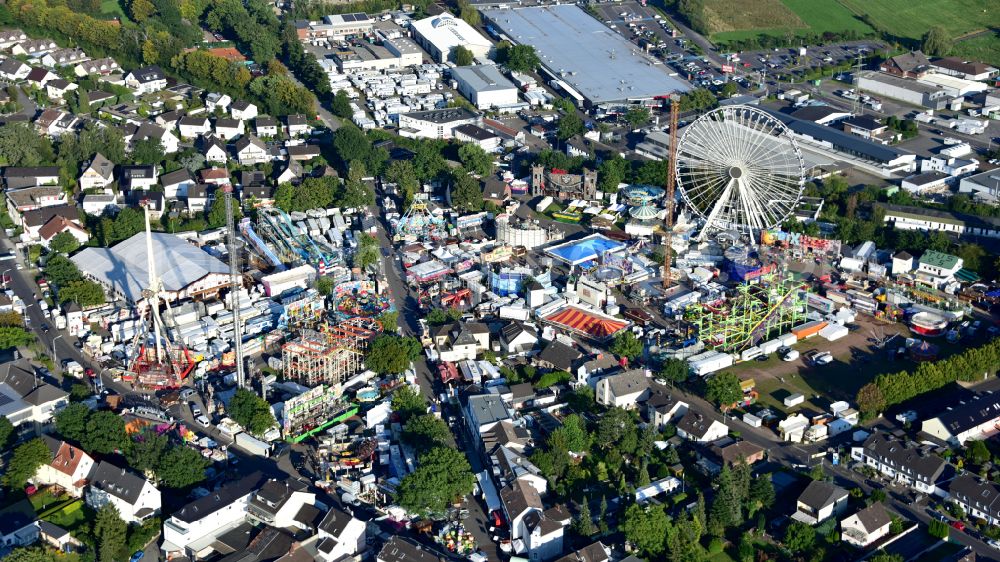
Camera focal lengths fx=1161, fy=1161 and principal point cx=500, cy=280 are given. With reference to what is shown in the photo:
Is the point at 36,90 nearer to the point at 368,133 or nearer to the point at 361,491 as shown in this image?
the point at 368,133

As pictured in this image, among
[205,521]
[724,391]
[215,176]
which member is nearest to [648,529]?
[724,391]

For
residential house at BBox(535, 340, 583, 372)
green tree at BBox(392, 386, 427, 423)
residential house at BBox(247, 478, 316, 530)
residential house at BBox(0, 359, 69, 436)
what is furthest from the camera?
residential house at BBox(535, 340, 583, 372)

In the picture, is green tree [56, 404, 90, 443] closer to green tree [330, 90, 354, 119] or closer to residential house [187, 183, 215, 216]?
residential house [187, 183, 215, 216]

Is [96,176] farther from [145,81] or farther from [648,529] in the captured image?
[648,529]

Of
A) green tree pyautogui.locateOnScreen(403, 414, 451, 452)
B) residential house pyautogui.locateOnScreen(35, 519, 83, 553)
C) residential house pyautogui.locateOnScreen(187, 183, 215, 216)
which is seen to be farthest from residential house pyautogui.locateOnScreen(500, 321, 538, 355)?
residential house pyautogui.locateOnScreen(187, 183, 215, 216)

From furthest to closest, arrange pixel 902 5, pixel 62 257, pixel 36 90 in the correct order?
pixel 902 5 < pixel 36 90 < pixel 62 257

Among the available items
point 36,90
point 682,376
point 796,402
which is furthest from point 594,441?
point 36,90

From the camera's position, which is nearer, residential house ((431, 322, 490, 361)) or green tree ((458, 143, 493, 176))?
residential house ((431, 322, 490, 361))
